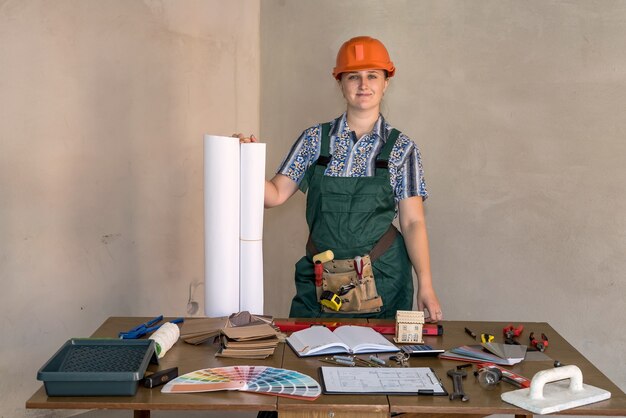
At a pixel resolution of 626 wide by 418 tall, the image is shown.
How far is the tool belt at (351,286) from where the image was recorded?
9.96 feet

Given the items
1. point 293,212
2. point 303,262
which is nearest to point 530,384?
point 303,262

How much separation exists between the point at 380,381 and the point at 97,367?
80 centimetres

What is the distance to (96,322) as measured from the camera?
4066mm

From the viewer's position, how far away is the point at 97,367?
6.91 ft

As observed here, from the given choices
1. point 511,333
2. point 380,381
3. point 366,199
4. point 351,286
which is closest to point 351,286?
point 351,286

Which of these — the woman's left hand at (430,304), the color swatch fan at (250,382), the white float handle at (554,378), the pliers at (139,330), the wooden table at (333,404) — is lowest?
the wooden table at (333,404)

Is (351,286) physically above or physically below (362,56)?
below

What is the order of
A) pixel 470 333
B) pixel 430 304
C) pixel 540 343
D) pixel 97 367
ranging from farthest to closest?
pixel 430 304 → pixel 470 333 → pixel 540 343 → pixel 97 367

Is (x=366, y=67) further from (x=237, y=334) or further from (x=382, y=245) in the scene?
(x=237, y=334)

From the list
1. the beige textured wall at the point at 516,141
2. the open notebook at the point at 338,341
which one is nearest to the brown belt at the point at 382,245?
the open notebook at the point at 338,341

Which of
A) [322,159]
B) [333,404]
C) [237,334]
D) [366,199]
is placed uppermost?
[322,159]

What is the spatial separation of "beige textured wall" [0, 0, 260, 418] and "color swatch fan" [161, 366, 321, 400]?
184 centimetres

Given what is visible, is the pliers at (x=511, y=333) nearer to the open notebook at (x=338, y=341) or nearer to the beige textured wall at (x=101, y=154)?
the open notebook at (x=338, y=341)

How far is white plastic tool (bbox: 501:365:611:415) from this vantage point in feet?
6.57
